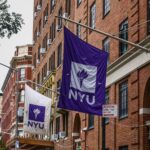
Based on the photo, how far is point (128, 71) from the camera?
27.0 metres

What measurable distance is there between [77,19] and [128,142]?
15249 millimetres

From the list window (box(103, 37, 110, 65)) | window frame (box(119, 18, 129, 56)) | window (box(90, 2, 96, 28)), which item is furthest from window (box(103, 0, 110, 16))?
window frame (box(119, 18, 129, 56))

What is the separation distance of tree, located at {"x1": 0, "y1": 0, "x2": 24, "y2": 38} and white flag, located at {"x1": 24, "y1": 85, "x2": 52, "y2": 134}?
11600 mm

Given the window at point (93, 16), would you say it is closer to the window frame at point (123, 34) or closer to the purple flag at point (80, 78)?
the window frame at point (123, 34)

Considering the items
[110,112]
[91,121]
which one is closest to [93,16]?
[91,121]

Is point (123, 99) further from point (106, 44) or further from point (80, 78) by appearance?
point (80, 78)

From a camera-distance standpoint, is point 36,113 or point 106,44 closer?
point 106,44

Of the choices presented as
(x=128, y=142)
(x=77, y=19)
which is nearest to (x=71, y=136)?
(x=77, y=19)

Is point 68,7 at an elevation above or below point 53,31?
above

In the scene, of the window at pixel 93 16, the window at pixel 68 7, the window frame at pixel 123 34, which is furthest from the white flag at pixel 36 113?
the window at pixel 68 7

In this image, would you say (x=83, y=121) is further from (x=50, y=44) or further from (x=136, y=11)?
(x=50, y=44)

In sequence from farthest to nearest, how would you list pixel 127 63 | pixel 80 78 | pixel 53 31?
pixel 53 31, pixel 127 63, pixel 80 78

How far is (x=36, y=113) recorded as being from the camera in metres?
34.1

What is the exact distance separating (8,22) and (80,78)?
181 inches
